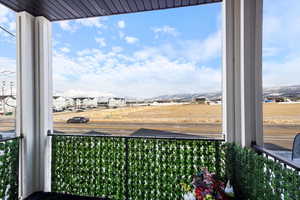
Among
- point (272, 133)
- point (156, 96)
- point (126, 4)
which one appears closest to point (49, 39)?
point (126, 4)

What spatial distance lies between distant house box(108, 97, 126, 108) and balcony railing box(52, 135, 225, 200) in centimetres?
46

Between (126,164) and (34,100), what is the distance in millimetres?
1663

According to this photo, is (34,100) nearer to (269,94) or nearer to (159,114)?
(159,114)

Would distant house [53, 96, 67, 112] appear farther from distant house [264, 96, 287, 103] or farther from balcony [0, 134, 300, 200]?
distant house [264, 96, 287, 103]

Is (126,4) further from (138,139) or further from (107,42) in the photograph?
(138,139)

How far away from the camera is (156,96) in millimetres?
2551

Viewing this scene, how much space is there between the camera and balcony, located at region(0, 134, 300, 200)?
2371 millimetres

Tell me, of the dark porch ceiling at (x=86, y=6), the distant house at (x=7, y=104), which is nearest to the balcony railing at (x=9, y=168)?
the distant house at (x=7, y=104)

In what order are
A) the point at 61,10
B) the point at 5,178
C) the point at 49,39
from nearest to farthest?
the point at 5,178 → the point at 61,10 → the point at 49,39

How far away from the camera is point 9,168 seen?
244 cm

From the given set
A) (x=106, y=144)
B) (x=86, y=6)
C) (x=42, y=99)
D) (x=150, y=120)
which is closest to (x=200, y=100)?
(x=150, y=120)

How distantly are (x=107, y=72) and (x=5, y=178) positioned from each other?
6.30 ft

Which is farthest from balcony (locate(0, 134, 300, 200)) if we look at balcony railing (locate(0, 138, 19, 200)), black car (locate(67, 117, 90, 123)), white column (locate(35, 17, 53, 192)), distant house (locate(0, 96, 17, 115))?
distant house (locate(0, 96, 17, 115))

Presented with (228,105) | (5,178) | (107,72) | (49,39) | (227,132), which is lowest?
(5,178)
